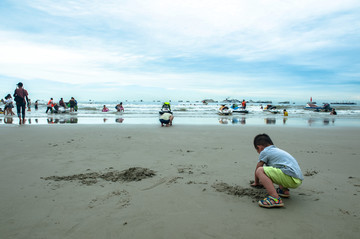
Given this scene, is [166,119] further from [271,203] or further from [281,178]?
[271,203]

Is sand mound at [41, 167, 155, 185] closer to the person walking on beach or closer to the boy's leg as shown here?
the boy's leg

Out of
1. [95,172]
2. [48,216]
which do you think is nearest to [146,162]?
[95,172]

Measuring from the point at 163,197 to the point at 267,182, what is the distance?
1.52 metres

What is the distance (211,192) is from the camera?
370 cm

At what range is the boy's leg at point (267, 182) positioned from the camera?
10.7 ft

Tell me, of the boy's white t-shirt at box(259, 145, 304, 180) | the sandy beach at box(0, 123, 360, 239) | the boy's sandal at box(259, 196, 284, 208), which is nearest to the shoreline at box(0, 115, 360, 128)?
the sandy beach at box(0, 123, 360, 239)

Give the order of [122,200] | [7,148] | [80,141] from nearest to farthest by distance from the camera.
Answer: [122,200]
[7,148]
[80,141]

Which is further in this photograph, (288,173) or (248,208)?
(288,173)

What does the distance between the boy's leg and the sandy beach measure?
24 cm

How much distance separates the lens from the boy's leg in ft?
10.7

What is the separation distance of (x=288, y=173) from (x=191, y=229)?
5.60 feet

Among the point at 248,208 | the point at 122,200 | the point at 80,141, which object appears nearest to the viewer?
the point at 248,208

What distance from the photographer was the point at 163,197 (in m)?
3.50

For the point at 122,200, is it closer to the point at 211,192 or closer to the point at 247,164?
the point at 211,192
